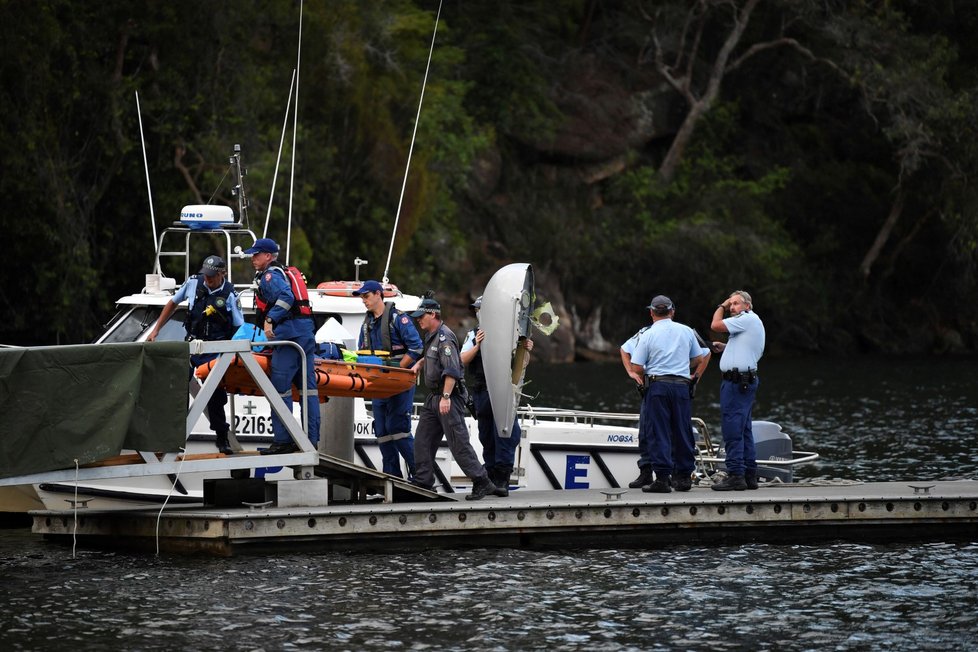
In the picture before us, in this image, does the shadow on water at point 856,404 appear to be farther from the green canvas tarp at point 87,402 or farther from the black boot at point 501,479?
the green canvas tarp at point 87,402

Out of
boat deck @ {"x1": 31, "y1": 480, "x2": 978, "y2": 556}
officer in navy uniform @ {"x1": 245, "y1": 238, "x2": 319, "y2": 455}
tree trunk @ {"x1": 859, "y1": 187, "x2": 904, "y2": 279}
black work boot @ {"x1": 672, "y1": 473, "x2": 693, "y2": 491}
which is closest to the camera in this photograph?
Answer: boat deck @ {"x1": 31, "y1": 480, "x2": 978, "y2": 556}

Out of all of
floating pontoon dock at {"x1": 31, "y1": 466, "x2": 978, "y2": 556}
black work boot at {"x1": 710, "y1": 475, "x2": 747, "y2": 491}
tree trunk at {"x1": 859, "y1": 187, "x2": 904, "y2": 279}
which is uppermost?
tree trunk at {"x1": 859, "y1": 187, "x2": 904, "y2": 279}

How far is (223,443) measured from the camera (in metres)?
14.9

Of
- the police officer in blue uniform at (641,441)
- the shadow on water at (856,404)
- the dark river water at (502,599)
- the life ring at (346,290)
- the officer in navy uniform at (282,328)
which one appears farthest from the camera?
the shadow on water at (856,404)

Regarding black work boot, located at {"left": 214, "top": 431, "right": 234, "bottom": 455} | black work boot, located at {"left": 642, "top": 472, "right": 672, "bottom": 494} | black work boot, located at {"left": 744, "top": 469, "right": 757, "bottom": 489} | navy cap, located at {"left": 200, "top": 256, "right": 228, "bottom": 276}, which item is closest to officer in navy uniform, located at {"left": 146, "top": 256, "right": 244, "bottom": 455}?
navy cap, located at {"left": 200, "top": 256, "right": 228, "bottom": 276}

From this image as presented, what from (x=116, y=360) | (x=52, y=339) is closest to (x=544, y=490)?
(x=116, y=360)

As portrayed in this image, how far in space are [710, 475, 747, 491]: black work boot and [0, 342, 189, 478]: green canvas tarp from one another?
17.5ft

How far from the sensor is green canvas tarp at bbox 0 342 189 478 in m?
12.6

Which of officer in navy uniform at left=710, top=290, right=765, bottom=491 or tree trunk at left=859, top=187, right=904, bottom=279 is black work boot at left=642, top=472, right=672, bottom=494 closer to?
officer in navy uniform at left=710, top=290, right=765, bottom=491

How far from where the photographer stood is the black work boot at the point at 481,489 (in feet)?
47.9

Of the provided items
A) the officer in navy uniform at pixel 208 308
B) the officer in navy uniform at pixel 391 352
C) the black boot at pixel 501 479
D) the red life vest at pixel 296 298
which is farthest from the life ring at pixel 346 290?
the black boot at pixel 501 479

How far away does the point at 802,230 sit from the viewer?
59.6 metres

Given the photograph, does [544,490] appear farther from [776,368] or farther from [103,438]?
[776,368]

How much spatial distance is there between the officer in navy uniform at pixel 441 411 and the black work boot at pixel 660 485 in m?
1.50
